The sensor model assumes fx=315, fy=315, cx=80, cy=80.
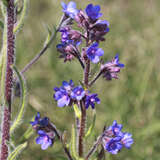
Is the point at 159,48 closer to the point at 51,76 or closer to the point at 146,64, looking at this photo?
the point at 146,64

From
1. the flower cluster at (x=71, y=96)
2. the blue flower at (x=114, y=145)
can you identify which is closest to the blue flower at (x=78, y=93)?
the flower cluster at (x=71, y=96)

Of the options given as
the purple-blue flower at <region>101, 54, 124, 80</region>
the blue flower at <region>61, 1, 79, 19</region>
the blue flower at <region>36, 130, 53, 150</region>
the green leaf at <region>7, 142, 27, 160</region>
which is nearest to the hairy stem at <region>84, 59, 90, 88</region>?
the purple-blue flower at <region>101, 54, 124, 80</region>

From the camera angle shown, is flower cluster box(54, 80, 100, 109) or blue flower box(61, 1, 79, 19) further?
blue flower box(61, 1, 79, 19)

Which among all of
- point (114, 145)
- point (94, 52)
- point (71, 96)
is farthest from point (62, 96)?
point (114, 145)

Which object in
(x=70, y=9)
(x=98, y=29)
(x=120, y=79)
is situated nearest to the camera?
(x=98, y=29)

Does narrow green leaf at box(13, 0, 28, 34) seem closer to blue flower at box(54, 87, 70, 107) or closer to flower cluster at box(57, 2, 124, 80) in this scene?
flower cluster at box(57, 2, 124, 80)

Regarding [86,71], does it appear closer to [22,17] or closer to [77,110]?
[77,110]
